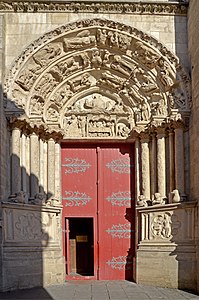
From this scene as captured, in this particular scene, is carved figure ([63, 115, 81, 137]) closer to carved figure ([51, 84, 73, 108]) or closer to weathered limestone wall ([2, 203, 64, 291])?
carved figure ([51, 84, 73, 108])

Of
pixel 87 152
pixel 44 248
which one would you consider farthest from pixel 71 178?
pixel 44 248

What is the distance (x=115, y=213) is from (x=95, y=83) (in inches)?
93.0

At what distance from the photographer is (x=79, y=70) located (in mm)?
8555

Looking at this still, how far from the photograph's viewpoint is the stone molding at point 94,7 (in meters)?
8.12

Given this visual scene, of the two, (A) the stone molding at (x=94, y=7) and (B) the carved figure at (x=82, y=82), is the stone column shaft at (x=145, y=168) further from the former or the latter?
(A) the stone molding at (x=94, y=7)

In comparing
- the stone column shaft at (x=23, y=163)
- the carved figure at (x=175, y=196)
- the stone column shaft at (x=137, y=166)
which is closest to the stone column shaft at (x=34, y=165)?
the stone column shaft at (x=23, y=163)

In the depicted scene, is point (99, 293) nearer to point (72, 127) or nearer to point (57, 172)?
point (57, 172)

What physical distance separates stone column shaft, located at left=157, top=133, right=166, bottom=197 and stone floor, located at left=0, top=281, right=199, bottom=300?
162 centimetres

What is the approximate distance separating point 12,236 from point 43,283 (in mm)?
971

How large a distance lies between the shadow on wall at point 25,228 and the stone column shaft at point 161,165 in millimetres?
1786

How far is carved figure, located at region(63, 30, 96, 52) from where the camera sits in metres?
8.19

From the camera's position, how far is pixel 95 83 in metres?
8.73

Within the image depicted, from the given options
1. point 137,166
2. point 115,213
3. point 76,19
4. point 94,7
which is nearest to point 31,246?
point 115,213

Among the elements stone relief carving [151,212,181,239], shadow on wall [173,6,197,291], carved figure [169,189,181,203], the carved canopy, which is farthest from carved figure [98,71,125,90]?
stone relief carving [151,212,181,239]
